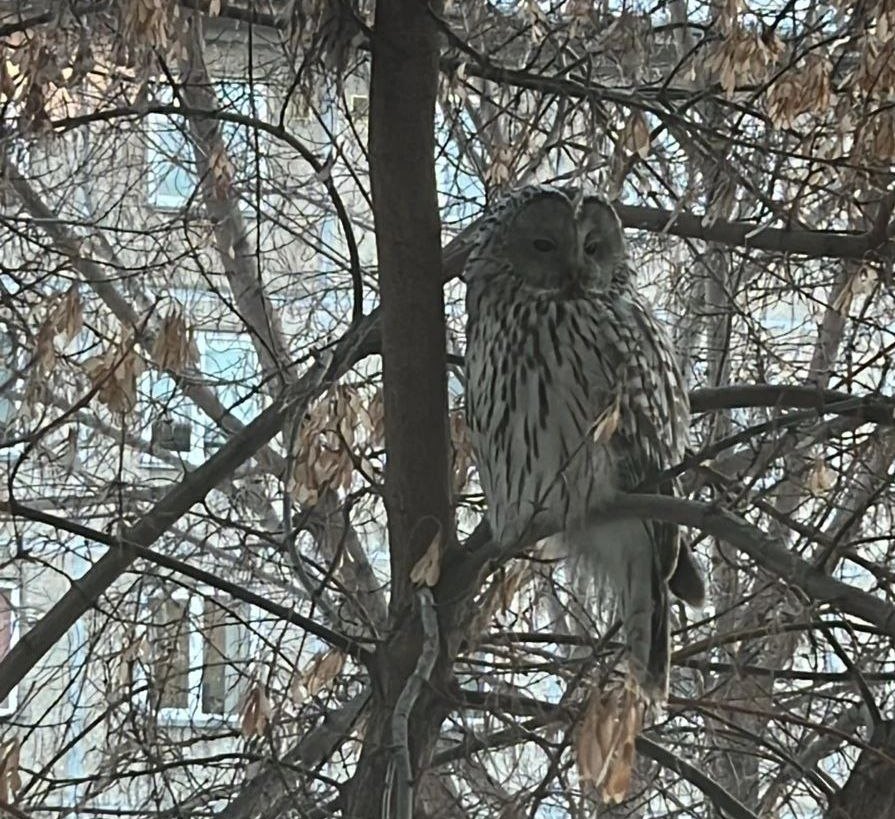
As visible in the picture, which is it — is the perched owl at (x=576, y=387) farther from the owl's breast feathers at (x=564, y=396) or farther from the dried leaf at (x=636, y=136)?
the dried leaf at (x=636, y=136)

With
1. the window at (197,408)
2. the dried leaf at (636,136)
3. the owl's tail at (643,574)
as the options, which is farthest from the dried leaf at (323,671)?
the window at (197,408)

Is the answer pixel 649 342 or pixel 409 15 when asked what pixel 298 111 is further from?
pixel 649 342

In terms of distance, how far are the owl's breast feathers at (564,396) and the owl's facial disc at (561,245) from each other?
0.03m

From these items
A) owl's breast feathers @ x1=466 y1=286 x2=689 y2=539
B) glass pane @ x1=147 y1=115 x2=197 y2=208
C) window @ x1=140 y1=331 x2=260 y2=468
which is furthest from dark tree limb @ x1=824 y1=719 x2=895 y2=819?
glass pane @ x1=147 y1=115 x2=197 y2=208

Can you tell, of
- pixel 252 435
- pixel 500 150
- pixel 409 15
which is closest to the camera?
pixel 409 15

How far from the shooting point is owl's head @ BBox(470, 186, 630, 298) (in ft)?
7.03

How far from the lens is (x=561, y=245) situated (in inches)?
85.0

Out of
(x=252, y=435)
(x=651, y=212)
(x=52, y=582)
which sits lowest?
(x=252, y=435)

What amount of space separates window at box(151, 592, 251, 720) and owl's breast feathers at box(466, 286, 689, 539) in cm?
47

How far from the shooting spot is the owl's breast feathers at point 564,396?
2.03m

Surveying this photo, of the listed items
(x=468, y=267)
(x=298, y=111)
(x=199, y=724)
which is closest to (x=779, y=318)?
(x=199, y=724)

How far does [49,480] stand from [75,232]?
68cm

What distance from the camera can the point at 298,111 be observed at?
74.5 inches

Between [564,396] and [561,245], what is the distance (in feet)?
0.83
